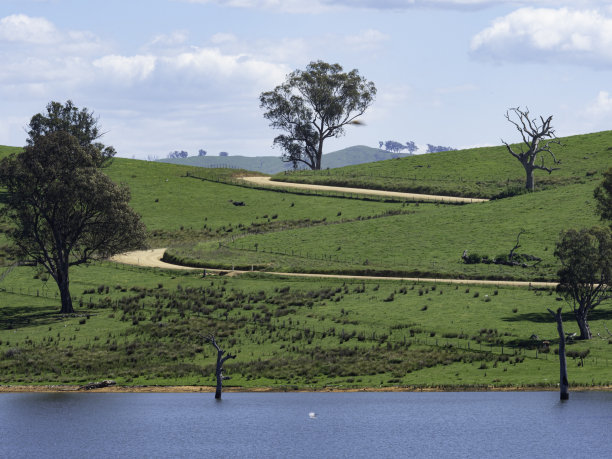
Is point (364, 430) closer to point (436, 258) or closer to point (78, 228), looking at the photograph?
point (78, 228)

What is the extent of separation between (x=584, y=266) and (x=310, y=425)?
32757 mm

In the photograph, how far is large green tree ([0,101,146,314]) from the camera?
102438 millimetres

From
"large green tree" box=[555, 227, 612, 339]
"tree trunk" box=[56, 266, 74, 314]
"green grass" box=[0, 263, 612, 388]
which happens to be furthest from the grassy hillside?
"tree trunk" box=[56, 266, 74, 314]

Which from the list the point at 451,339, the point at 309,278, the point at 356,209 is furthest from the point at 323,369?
the point at 356,209

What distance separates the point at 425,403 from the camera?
240 feet

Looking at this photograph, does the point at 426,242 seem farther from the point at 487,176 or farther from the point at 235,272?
the point at 487,176

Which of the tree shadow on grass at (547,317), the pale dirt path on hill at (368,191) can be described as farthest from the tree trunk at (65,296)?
the pale dirt path on hill at (368,191)

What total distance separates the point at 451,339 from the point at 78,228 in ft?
149

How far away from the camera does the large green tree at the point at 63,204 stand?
336 ft

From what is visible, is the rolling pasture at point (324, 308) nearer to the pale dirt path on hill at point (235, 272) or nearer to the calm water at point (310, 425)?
the pale dirt path on hill at point (235, 272)

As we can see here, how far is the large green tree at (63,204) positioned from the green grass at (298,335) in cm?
742

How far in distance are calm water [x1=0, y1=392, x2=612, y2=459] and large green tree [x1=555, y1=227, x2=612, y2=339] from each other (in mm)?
15916

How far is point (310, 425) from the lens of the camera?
67.9 m

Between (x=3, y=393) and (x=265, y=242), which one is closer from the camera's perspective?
(x=3, y=393)
